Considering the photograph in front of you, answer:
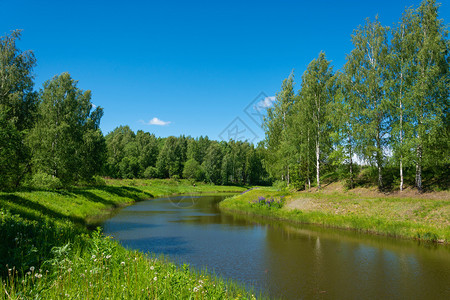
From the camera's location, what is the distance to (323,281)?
1241 cm

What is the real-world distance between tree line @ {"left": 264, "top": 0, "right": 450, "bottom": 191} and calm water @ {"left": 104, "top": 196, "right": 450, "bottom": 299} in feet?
37.8

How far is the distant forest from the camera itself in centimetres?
2672

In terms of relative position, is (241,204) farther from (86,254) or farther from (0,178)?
(86,254)

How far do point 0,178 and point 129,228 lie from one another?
529 inches

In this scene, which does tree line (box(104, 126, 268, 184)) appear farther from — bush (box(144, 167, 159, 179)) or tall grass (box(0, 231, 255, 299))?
tall grass (box(0, 231, 255, 299))

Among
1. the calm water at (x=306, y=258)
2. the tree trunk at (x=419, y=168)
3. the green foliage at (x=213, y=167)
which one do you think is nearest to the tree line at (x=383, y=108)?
the tree trunk at (x=419, y=168)

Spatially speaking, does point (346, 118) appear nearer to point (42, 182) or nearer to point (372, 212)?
point (372, 212)

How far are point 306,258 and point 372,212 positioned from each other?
11.9 m

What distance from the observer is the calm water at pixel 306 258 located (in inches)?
458

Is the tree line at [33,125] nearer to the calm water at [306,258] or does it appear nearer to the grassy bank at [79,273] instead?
the calm water at [306,258]

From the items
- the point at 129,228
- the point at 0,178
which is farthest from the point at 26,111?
the point at 129,228

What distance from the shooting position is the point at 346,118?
110ft

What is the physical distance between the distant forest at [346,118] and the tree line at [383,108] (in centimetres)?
10

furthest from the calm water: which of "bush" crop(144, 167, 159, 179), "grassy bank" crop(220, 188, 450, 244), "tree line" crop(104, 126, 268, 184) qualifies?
"bush" crop(144, 167, 159, 179)
